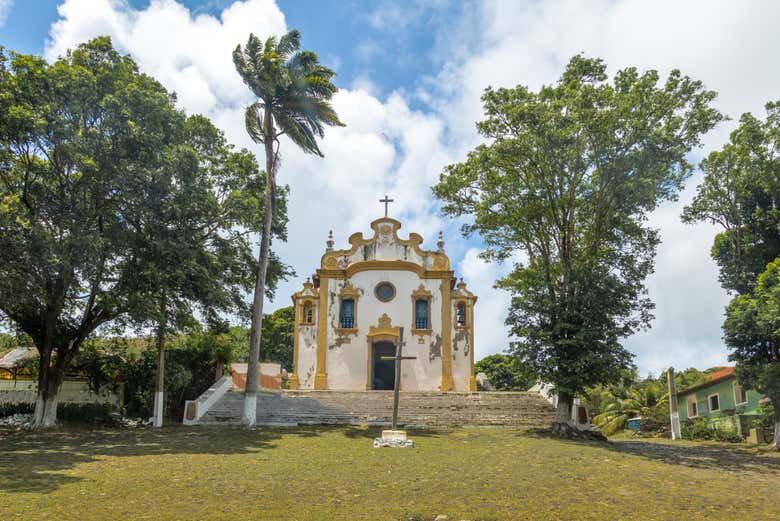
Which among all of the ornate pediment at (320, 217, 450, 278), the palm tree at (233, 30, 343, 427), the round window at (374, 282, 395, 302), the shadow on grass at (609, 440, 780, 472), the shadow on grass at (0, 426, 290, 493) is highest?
the palm tree at (233, 30, 343, 427)

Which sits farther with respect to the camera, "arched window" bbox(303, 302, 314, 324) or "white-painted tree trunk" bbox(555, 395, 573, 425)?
"arched window" bbox(303, 302, 314, 324)

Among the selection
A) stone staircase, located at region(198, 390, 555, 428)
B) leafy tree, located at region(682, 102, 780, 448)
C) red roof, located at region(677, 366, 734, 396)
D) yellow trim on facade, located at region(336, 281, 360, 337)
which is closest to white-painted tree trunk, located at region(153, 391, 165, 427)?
stone staircase, located at region(198, 390, 555, 428)

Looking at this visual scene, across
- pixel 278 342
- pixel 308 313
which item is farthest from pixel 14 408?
pixel 278 342

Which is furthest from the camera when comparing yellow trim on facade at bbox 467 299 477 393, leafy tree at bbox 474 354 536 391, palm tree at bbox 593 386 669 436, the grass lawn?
leafy tree at bbox 474 354 536 391

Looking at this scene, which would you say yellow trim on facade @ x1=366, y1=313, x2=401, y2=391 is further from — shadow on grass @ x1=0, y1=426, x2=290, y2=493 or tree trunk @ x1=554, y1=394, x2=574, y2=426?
tree trunk @ x1=554, y1=394, x2=574, y2=426

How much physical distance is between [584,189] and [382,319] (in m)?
10.8

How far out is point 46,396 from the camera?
55.8 ft

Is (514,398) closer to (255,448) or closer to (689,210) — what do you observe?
(689,210)

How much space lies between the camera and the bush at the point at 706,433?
22.3 meters

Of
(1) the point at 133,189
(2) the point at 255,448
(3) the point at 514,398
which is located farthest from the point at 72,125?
(3) the point at 514,398

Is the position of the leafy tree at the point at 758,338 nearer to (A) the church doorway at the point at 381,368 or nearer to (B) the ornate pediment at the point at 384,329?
(B) the ornate pediment at the point at 384,329

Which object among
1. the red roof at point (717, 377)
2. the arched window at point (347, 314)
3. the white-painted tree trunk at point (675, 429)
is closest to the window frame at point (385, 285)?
the arched window at point (347, 314)

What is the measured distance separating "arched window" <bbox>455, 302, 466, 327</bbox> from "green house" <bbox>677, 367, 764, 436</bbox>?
10.3 metres

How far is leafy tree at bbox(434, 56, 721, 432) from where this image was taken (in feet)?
57.2
